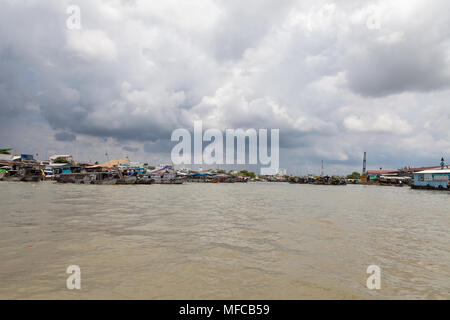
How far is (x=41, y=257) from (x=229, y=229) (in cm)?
534

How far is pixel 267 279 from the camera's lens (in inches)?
165

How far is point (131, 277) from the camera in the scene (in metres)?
4.06

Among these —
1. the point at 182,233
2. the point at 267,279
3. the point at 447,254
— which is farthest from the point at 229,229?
the point at 447,254
